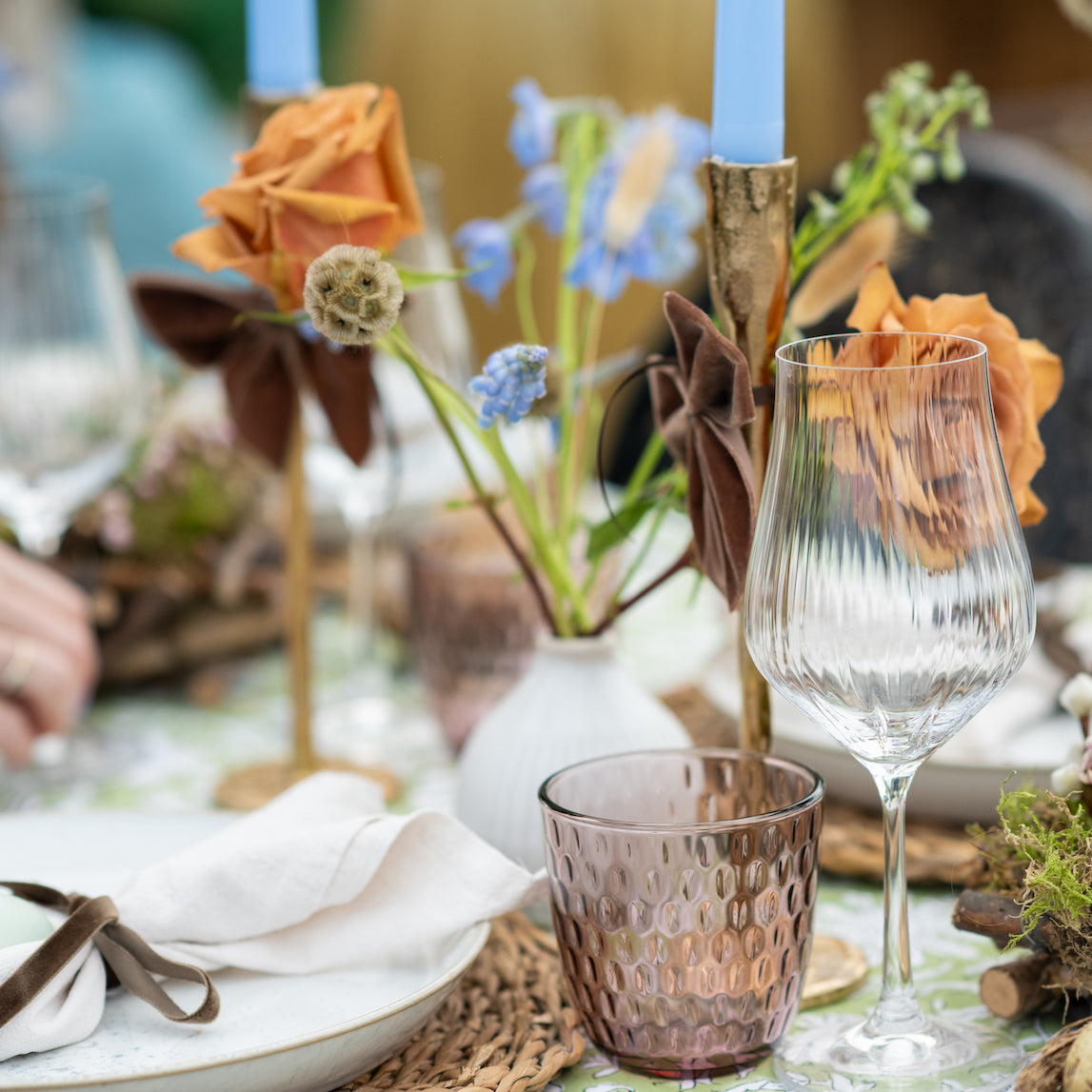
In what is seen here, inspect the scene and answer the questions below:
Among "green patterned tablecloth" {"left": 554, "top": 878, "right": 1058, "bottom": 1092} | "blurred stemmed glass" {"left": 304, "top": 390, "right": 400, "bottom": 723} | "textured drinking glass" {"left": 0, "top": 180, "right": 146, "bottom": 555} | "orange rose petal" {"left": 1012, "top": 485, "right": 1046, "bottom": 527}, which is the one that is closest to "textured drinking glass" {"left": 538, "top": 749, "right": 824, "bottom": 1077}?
"green patterned tablecloth" {"left": 554, "top": 878, "right": 1058, "bottom": 1092}

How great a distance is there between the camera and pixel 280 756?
2.74 ft

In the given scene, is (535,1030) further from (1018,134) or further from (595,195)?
(1018,134)

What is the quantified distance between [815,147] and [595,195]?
2.49 metres

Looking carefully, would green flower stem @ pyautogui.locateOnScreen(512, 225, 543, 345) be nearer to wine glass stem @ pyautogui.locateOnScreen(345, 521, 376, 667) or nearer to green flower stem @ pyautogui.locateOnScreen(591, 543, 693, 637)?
green flower stem @ pyautogui.locateOnScreen(591, 543, 693, 637)

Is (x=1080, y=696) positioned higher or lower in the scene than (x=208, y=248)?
lower

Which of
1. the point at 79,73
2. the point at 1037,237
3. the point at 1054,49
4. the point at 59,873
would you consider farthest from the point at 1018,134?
the point at 79,73

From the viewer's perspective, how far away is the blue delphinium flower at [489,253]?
0.70 m

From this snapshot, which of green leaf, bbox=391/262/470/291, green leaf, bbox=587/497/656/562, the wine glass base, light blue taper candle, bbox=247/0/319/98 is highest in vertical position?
light blue taper candle, bbox=247/0/319/98

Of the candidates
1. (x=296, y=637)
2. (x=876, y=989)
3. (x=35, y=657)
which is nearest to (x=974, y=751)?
(x=876, y=989)

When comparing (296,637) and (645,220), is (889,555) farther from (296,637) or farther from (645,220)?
(296,637)

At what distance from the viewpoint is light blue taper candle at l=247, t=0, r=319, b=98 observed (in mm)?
772

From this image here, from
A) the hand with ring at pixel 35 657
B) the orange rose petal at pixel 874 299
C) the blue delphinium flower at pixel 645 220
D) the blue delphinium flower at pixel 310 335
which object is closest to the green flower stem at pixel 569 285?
the blue delphinium flower at pixel 645 220

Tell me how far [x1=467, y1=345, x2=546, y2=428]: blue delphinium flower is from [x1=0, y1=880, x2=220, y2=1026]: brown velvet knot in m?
0.21

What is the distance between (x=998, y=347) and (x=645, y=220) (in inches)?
9.9
